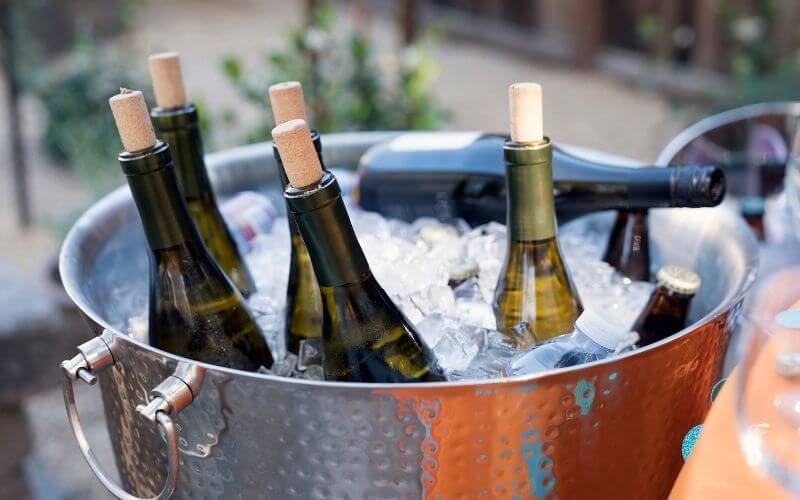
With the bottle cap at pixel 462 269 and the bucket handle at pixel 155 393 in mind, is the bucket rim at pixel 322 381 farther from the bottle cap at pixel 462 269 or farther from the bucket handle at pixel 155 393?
the bottle cap at pixel 462 269

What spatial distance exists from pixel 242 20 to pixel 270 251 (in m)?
6.75

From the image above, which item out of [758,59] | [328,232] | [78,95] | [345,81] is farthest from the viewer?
[78,95]

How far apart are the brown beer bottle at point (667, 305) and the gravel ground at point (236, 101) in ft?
6.29

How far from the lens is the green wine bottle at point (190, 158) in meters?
0.92

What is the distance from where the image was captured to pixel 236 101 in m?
5.34

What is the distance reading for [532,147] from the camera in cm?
74

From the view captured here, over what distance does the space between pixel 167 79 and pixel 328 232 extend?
35 cm

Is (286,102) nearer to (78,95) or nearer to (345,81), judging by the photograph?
(345,81)

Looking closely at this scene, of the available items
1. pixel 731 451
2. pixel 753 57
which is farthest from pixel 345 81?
pixel 731 451

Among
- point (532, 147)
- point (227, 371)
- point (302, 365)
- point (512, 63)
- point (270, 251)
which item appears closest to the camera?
point (227, 371)

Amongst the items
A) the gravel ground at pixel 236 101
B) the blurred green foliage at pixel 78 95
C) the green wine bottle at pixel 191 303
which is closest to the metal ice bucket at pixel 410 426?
the green wine bottle at pixel 191 303

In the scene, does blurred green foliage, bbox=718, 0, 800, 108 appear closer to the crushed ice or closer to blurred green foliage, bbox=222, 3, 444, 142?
blurred green foliage, bbox=222, 3, 444, 142

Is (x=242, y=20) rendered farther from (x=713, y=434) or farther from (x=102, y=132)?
(x=713, y=434)

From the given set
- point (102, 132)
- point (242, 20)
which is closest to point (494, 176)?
point (102, 132)
